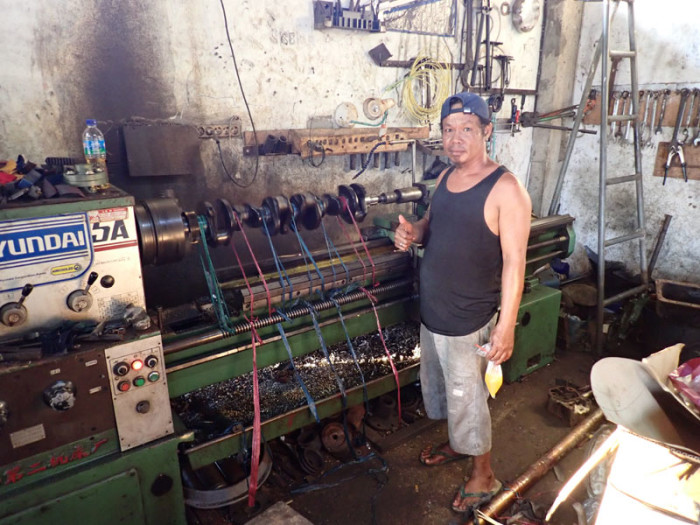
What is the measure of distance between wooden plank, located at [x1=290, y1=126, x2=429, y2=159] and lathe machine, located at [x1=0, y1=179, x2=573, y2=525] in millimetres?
402

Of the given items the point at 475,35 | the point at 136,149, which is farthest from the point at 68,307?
the point at 475,35

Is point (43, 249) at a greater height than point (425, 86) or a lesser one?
lesser

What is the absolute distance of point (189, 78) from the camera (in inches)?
85.4

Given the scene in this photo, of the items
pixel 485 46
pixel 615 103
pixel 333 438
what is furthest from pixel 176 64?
pixel 615 103

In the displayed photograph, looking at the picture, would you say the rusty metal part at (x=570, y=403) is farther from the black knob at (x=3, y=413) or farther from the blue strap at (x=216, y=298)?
the black knob at (x=3, y=413)

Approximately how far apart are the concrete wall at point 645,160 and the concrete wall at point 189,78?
127 cm

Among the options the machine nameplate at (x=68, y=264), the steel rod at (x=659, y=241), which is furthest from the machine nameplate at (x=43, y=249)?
the steel rod at (x=659, y=241)

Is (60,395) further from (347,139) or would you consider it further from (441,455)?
(347,139)

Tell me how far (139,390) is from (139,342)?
6.0 inches

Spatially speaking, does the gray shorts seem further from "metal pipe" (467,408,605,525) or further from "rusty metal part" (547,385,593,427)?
"rusty metal part" (547,385,593,427)

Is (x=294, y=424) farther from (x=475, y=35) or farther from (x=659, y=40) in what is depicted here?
(x=659, y=40)

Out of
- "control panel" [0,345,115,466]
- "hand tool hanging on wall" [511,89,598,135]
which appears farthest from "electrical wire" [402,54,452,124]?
"control panel" [0,345,115,466]

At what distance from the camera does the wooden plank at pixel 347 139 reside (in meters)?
2.43

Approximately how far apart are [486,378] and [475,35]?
7.35ft
